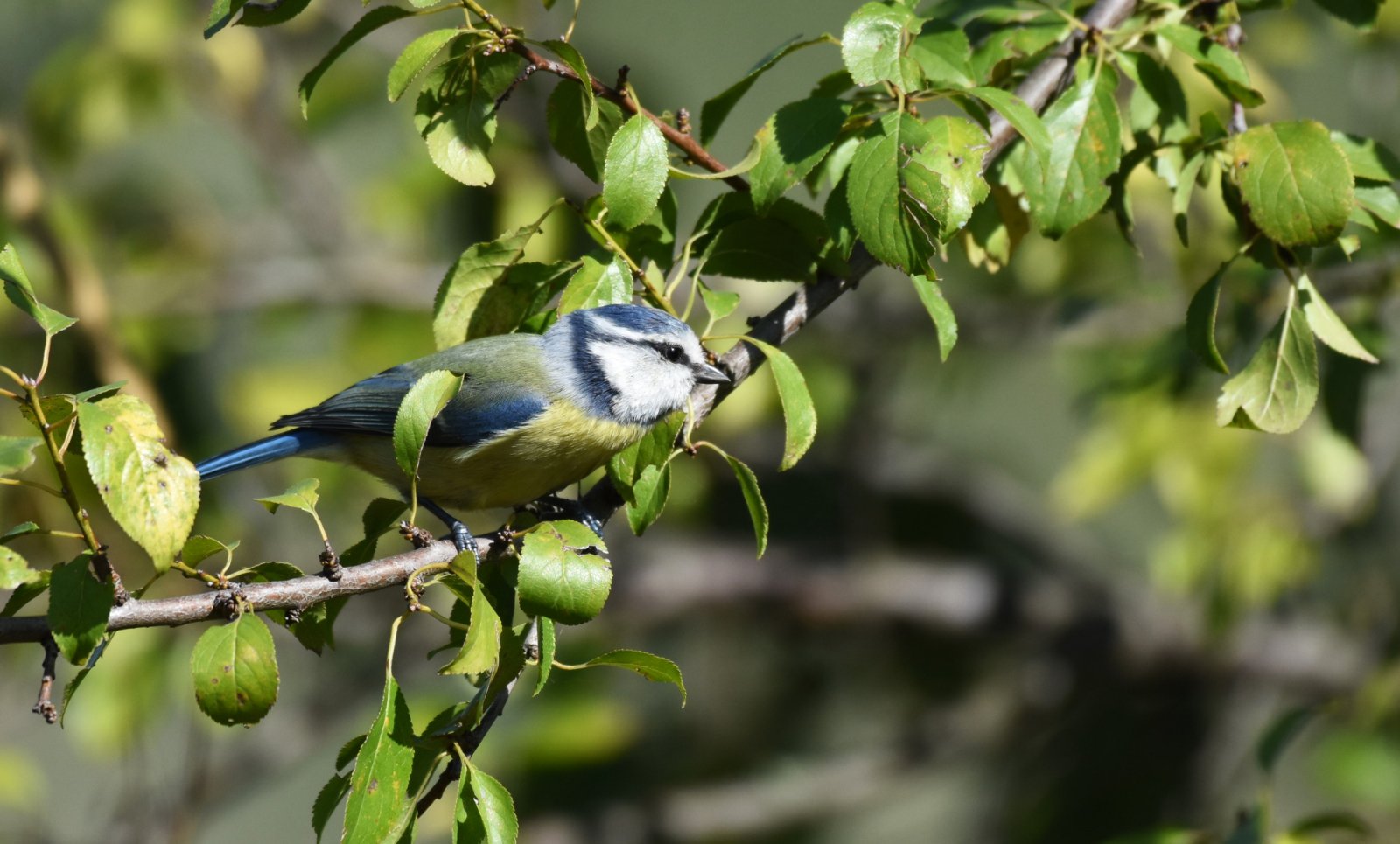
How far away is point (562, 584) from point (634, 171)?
541mm

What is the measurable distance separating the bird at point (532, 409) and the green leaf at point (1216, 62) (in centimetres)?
101

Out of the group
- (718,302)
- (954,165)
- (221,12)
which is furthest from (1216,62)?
(221,12)

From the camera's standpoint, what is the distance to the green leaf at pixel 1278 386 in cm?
177

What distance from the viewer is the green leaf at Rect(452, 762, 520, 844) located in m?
1.50

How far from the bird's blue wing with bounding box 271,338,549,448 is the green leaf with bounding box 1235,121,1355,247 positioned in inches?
56.8

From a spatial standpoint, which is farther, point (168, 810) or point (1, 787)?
point (168, 810)

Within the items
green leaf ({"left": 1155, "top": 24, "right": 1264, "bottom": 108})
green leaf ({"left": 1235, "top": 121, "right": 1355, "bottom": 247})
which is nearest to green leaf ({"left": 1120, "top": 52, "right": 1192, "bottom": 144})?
green leaf ({"left": 1155, "top": 24, "right": 1264, "bottom": 108})

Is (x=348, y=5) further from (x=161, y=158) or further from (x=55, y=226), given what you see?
(x=161, y=158)

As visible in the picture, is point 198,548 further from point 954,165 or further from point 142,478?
point 954,165

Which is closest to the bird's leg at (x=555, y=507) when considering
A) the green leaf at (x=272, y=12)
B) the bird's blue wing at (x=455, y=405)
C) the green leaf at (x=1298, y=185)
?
the bird's blue wing at (x=455, y=405)

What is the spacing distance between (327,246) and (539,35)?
116 cm

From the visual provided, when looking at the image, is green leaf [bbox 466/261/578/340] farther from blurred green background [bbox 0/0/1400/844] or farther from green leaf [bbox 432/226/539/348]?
blurred green background [bbox 0/0/1400/844]

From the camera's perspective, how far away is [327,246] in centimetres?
492

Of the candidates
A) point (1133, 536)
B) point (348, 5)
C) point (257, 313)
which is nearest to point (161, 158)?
point (257, 313)
